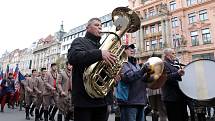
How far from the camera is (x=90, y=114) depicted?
3.27 meters

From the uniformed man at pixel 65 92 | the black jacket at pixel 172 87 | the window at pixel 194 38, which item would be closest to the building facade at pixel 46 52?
the window at pixel 194 38

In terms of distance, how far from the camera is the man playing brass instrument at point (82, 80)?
305cm

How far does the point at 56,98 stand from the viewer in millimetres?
8305

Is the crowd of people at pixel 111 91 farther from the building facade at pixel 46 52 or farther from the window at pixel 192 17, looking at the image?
the building facade at pixel 46 52

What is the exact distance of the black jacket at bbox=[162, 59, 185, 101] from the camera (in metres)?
5.23

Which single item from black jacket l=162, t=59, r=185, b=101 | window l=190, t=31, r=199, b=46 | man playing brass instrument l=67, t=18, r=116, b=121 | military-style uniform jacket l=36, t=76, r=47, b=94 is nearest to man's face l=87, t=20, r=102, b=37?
man playing brass instrument l=67, t=18, r=116, b=121

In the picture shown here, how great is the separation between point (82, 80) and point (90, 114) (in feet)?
1.42

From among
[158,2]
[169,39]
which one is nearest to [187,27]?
[169,39]

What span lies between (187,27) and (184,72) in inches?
1569

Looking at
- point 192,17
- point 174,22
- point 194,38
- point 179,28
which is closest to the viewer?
point 194,38

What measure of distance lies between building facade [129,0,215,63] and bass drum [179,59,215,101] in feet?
110

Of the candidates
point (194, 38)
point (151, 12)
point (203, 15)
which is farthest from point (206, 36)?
point (151, 12)

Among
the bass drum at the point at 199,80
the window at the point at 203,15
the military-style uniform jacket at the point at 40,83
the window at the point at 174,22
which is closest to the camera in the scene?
the bass drum at the point at 199,80

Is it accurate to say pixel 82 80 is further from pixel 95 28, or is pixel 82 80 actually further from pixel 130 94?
pixel 130 94
